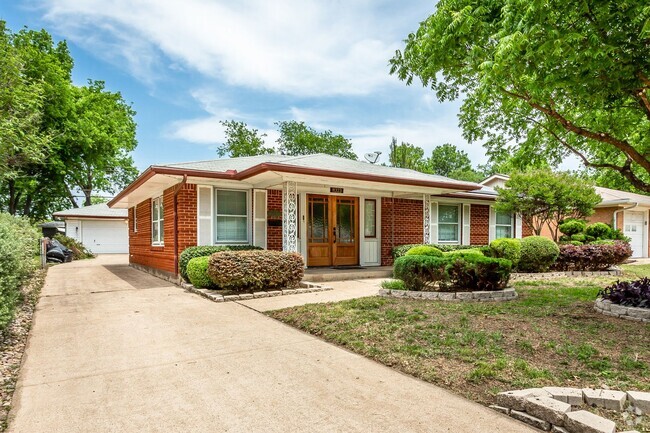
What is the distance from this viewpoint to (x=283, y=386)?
3.39 meters

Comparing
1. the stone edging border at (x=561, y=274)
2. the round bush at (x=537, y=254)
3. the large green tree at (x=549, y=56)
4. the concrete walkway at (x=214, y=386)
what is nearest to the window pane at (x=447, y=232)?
the round bush at (x=537, y=254)

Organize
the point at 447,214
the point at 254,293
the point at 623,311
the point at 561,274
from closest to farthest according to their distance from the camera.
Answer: the point at 623,311 → the point at 254,293 → the point at 561,274 → the point at 447,214

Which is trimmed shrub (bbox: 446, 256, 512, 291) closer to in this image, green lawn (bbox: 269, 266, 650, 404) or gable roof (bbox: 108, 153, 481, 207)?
green lawn (bbox: 269, 266, 650, 404)

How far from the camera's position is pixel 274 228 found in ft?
36.6

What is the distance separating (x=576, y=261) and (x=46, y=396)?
511 inches

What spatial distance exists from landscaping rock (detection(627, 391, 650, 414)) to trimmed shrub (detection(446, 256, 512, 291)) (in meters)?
4.35

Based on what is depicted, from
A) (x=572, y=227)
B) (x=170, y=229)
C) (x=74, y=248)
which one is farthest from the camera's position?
(x=74, y=248)

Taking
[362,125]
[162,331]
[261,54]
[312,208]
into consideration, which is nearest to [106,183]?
[362,125]

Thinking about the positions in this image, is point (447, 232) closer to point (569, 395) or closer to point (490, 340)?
point (490, 340)

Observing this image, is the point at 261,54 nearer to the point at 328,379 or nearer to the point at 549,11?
the point at 549,11

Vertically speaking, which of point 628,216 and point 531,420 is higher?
point 628,216

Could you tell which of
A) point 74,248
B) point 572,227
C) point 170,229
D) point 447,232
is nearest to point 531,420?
point 170,229

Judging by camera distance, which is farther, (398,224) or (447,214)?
(447,214)

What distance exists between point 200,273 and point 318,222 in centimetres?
428
